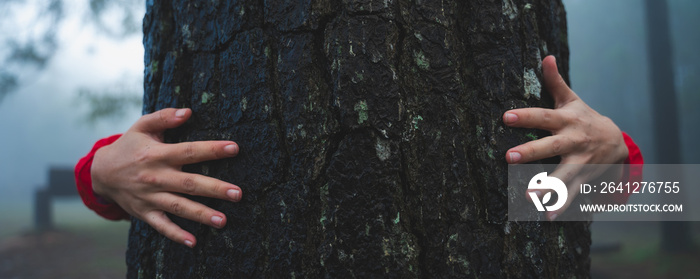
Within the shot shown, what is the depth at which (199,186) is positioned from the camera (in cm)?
97

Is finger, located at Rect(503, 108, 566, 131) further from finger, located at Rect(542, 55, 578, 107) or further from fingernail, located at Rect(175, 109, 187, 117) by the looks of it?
fingernail, located at Rect(175, 109, 187, 117)

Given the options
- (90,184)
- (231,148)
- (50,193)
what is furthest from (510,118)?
(50,193)

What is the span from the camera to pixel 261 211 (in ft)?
3.11

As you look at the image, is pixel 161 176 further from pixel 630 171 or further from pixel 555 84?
pixel 630 171

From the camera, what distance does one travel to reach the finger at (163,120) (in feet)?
3.43

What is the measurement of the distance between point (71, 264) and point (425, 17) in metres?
8.21

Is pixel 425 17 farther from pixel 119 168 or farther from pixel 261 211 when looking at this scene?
pixel 119 168

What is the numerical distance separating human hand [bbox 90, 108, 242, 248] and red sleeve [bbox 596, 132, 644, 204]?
1.24m

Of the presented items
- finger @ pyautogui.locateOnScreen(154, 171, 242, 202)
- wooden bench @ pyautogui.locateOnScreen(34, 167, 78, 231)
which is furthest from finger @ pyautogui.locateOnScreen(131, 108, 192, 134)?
wooden bench @ pyautogui.locateOnScreen(34, 167, 78, 231)

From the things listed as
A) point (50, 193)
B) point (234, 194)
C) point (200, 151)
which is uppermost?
point (200, 151)

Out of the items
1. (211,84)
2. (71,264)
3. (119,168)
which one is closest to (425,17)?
(211,84)

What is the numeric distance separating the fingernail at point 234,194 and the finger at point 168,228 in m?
0.17

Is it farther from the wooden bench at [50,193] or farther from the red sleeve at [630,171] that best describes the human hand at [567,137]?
the wooden bench at [50,193]

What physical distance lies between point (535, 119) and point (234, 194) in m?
0.75
